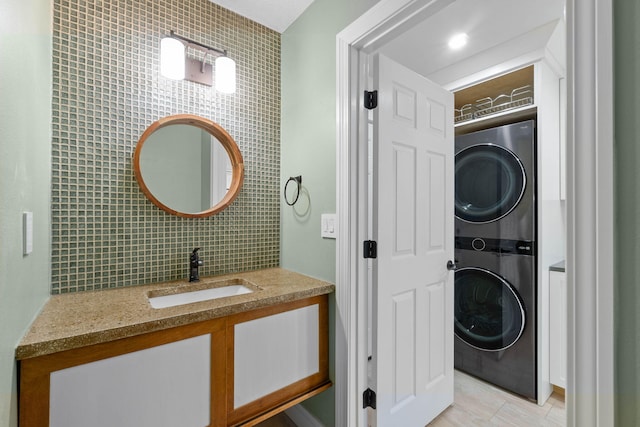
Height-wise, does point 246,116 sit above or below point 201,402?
above

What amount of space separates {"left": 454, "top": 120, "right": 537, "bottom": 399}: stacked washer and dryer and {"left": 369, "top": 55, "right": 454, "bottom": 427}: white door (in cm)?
43

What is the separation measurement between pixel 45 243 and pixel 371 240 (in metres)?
1.35

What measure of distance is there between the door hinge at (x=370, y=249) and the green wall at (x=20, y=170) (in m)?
1.21

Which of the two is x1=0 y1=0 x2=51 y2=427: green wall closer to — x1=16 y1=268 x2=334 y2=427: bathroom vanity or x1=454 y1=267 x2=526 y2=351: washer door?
x1=16 y1=268 x2=334 y2=427: bathroom vanity

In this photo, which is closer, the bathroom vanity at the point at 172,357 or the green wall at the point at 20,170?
the green wall at the point at 20,170

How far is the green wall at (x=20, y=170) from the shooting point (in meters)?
0.68

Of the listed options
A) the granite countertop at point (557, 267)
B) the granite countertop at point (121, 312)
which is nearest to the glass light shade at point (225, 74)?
the granite countertop at point (121, 312)

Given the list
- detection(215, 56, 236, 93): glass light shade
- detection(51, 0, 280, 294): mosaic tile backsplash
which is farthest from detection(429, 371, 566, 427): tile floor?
detection(215, 56, 236, 93): glass light shade

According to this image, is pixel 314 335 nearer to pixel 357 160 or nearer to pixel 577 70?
pixel 357 160

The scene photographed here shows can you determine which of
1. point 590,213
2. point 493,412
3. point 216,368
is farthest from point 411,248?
point 493,412

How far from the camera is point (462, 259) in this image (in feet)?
7.37

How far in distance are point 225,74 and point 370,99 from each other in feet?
2.69

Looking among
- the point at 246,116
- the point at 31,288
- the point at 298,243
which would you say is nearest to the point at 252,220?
the point at 298,243

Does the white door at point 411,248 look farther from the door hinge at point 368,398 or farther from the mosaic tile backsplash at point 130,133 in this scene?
the mosaic tile backsplash at point 130,133
